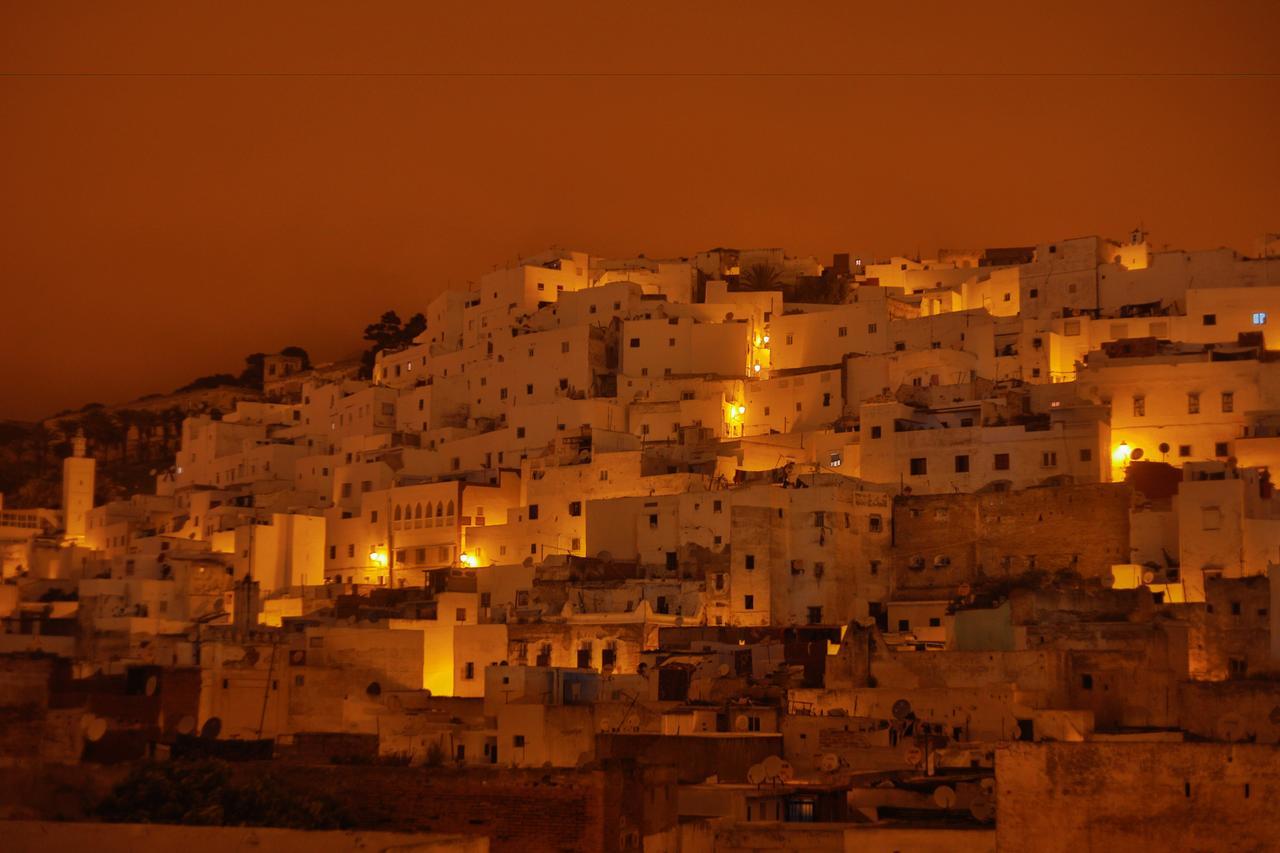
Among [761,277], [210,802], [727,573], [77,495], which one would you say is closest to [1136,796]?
[210,802]

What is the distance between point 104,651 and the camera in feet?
142

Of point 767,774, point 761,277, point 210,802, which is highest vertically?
point 761,277

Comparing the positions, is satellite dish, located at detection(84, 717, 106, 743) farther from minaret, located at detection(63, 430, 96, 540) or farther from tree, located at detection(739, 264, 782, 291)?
tree, located at detection(739, 264, 782, 291)

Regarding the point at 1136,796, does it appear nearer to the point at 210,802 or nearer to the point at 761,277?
the point at 210,802

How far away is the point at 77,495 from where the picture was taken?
2511 inches

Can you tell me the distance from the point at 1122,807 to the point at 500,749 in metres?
11.7

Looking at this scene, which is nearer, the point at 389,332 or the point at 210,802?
the point at 210,802

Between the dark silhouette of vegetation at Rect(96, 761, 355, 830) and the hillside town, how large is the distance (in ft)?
1.99

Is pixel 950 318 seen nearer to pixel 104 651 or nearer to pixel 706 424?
pixel 706 424

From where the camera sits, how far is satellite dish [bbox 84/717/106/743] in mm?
22344

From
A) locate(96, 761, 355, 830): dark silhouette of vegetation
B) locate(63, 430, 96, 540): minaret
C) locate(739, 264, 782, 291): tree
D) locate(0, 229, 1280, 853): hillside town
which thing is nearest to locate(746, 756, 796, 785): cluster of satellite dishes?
locate(0, 229, 1280, 853): hillside town

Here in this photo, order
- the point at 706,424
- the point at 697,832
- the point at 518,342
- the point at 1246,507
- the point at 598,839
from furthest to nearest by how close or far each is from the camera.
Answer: the point at 518,342, the point at 706,424, the point at 1246,507, the point at 697,832, the point at 598,839

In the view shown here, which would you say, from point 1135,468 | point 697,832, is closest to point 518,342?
point 1135,468

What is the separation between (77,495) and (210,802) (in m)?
48.0
